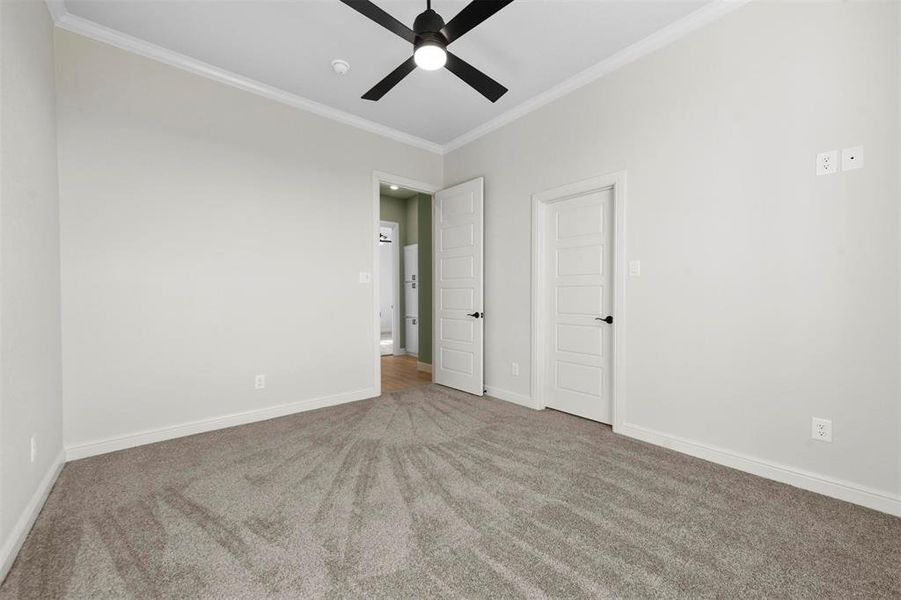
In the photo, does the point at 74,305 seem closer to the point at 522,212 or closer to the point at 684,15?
the point at 522,212

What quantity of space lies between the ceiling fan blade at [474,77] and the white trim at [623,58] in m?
1.25

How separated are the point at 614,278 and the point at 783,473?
157 centimetres

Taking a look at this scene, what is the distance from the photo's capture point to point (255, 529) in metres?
1.74

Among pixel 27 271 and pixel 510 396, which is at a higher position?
pixel 27 271

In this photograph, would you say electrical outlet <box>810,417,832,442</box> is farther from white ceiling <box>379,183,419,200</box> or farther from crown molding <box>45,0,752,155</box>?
white ceiling <box>379,183,419,200</box>

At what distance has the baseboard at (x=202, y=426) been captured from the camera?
2557mm

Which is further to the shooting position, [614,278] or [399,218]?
[399,218]

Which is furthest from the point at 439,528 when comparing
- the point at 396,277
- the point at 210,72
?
the point at 396,277

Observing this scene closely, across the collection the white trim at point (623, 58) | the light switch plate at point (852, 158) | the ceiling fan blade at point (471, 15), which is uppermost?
the white trim at point (623, 58)

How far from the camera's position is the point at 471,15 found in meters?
1.85

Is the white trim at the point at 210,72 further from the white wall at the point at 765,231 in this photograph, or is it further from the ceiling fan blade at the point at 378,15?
the white wall at the point at 765,231

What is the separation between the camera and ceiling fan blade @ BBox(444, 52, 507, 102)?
218 centimetres

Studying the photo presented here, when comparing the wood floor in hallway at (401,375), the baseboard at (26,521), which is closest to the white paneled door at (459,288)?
the wood floor in hallway at (401,375)

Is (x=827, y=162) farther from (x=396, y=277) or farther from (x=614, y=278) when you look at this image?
(x=396, y=277)
